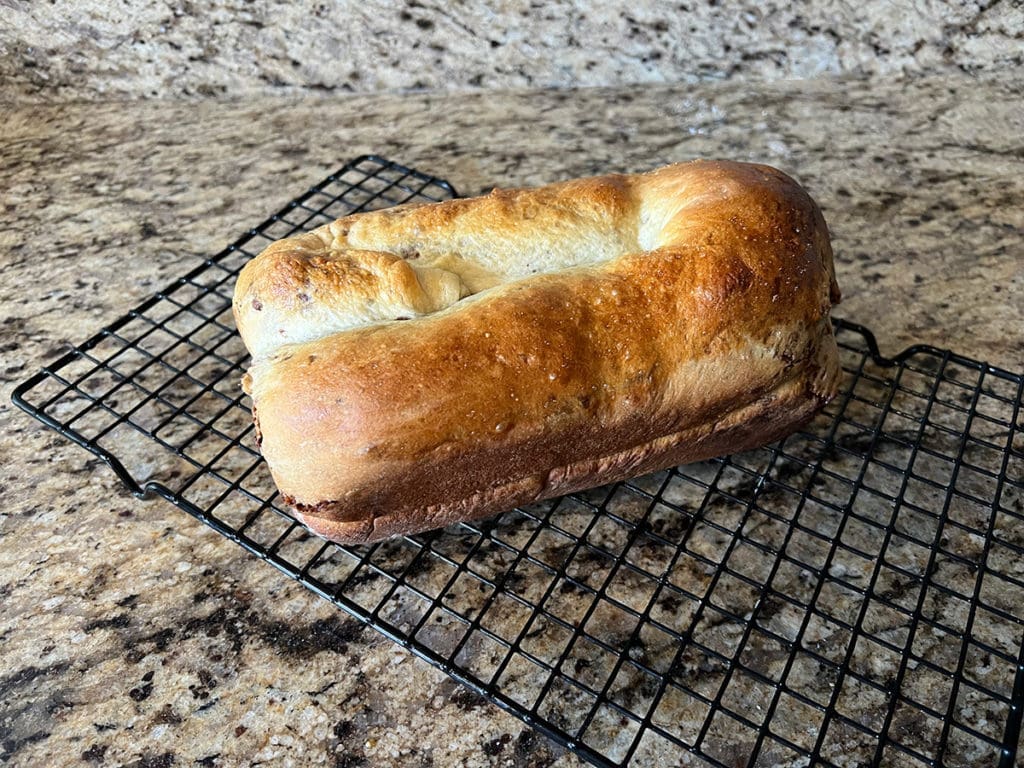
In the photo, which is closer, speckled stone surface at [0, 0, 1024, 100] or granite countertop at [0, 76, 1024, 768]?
granite countertop at [0, 76, 1024, 768]

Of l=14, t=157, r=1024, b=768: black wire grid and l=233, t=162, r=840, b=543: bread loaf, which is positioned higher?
l=233, t=162, r=840, b=543: bread loaf

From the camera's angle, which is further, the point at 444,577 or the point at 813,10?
the point at 813,10

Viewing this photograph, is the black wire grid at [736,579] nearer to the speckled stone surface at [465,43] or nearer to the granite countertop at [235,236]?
the granite countertop at [235,236]

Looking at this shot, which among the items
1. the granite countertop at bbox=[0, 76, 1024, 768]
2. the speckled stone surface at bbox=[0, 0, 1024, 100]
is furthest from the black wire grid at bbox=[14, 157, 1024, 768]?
the speckled stone surface at bbox=[0, 0, 1024, 100]

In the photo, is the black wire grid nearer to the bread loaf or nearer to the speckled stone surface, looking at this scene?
the bread loaf

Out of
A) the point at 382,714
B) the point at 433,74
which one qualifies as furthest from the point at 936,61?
the point at 382,714

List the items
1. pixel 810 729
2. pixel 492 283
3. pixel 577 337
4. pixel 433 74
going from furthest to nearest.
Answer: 1. pixel 433 74
2. pixel 492 283
3. pixel 577 337
4. pixel 810 729

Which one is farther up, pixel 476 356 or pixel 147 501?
pixel 476 356

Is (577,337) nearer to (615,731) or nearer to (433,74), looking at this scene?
(615,731)
